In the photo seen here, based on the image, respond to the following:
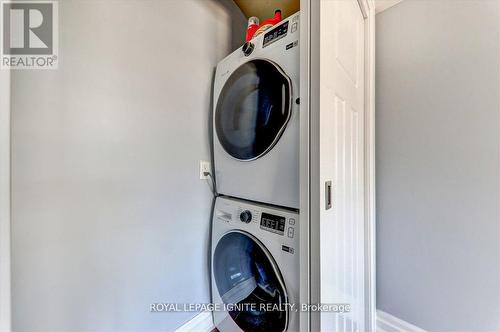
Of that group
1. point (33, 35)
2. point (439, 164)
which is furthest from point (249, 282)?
point (33, 35)

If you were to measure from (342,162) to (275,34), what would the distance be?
660mm

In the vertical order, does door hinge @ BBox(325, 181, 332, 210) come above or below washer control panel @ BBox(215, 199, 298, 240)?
above

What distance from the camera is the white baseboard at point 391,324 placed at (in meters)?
1.14

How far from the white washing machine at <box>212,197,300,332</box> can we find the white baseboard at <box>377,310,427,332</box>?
0.83 meters

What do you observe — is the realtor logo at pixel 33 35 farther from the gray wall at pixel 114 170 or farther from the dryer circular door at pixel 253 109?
the dryer circular door at pixel 253 109

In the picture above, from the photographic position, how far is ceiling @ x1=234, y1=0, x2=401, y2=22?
1168 mm

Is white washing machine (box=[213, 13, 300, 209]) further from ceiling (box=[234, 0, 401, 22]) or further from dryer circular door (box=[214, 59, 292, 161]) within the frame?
ceiling (box=[234, 0, 401, 22])

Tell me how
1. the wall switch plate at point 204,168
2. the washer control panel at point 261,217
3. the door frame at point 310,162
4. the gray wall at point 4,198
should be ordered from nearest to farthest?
the gray wall at point 4,198, the door frame at point 310,162, the washer control panel at point 261,217, the wall switch plate at point 204,168

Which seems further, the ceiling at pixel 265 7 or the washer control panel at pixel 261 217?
the ceiling at pixel 265 7

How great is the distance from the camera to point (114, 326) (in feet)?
2.93

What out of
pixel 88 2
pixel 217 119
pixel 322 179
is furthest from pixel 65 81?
pixel 322 179

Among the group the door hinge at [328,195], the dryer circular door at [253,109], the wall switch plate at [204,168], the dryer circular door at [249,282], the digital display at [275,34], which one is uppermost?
the digital display at [275,34]

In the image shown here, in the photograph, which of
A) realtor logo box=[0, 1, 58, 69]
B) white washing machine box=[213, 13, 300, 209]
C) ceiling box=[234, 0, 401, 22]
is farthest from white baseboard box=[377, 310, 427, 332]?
realtor logo box=[0, 1, 58, 69]

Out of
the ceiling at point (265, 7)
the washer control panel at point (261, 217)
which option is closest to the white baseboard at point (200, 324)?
the washer control panel at point (261, 217)
